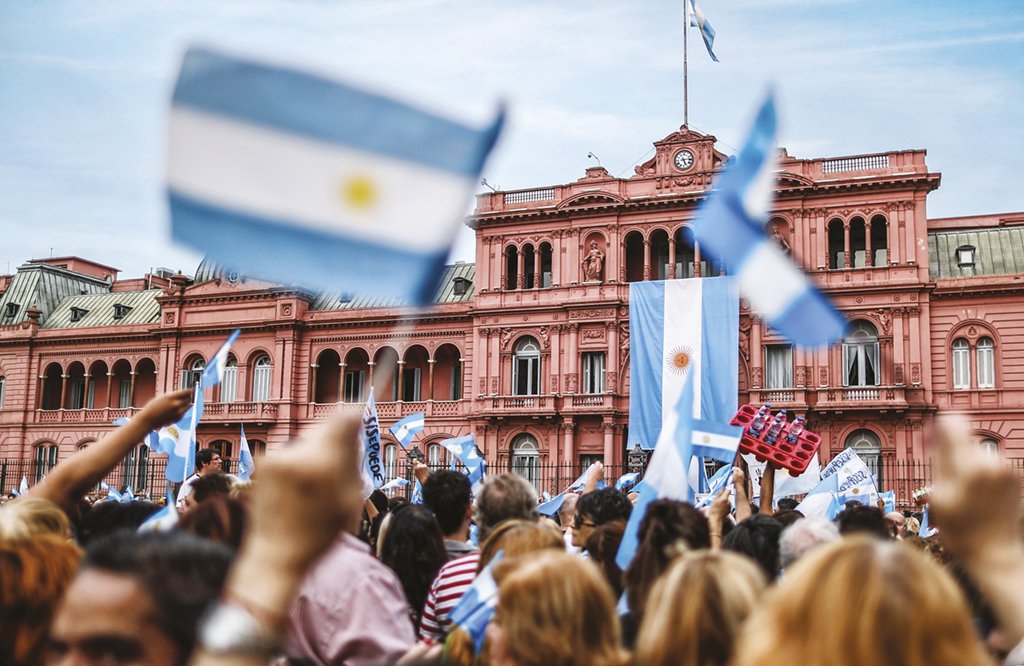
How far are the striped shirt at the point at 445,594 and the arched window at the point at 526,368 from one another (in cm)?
3136

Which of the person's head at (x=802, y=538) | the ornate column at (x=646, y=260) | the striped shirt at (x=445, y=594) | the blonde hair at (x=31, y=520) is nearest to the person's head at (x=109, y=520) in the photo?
the blonde hair at (x=31, y=520)

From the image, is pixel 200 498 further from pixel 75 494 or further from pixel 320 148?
pixel 320 148

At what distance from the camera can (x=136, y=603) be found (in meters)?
2.52

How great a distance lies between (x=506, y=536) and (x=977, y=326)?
1262 inches

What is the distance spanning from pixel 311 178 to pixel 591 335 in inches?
1305

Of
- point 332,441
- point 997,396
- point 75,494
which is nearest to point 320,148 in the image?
point 332,441

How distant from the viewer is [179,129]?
10.3 feet

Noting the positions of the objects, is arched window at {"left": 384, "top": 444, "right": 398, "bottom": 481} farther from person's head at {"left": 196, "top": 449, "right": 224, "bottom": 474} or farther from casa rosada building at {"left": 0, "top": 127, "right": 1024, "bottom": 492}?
person's head at {"left": 196, "top": 449, "right": 224, "bottom": 474}

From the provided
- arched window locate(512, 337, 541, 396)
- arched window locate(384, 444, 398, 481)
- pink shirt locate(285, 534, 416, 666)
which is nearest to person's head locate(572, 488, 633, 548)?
pink shirt locate(285, 534, 416, 666)

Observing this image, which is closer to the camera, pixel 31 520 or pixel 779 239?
pixel 31 520

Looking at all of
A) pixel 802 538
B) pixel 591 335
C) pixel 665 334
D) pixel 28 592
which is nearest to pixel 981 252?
pixel 665 334

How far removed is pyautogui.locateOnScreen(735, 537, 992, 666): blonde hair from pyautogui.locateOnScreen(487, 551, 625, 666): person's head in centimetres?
108

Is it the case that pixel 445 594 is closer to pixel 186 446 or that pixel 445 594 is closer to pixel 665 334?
pixel 186 446

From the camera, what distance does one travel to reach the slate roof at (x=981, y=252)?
1347 inches
